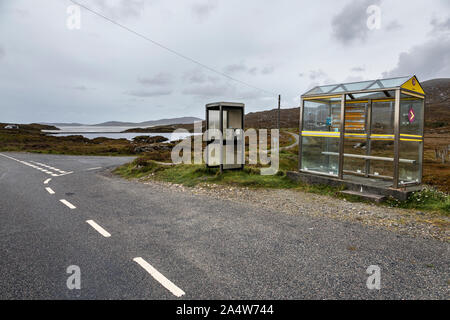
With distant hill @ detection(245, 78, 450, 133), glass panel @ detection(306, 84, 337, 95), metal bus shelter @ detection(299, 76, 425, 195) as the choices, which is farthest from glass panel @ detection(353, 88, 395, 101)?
distant hill @ detection(245, 78, 450, 133)

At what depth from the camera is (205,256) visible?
4395 mm

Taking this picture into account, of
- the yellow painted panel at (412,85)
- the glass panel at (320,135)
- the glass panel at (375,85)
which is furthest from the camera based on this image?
the glass panel at (320,135)

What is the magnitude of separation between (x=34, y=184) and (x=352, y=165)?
12.5 m

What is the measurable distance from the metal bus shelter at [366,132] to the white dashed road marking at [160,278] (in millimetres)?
7049

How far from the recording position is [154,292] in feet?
11.0

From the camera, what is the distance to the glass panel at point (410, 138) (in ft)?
27.5

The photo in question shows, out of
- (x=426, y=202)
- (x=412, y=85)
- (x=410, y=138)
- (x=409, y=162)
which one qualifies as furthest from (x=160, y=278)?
(x=412, y=85)

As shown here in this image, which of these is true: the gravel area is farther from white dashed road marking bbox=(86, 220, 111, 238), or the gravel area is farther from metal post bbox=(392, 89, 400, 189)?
white dashed road marking bbox=(86, 220, 111, 238)

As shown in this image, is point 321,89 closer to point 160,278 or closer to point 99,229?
point 99,229

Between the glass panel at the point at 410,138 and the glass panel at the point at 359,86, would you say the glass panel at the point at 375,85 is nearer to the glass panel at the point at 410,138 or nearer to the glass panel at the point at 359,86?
the glass panel at the point at 359,86

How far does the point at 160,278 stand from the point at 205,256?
89cm

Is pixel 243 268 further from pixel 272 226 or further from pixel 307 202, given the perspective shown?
pixel 307 202

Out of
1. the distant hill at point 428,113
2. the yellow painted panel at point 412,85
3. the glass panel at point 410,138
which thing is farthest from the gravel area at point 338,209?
the distant hill at point 428,113
